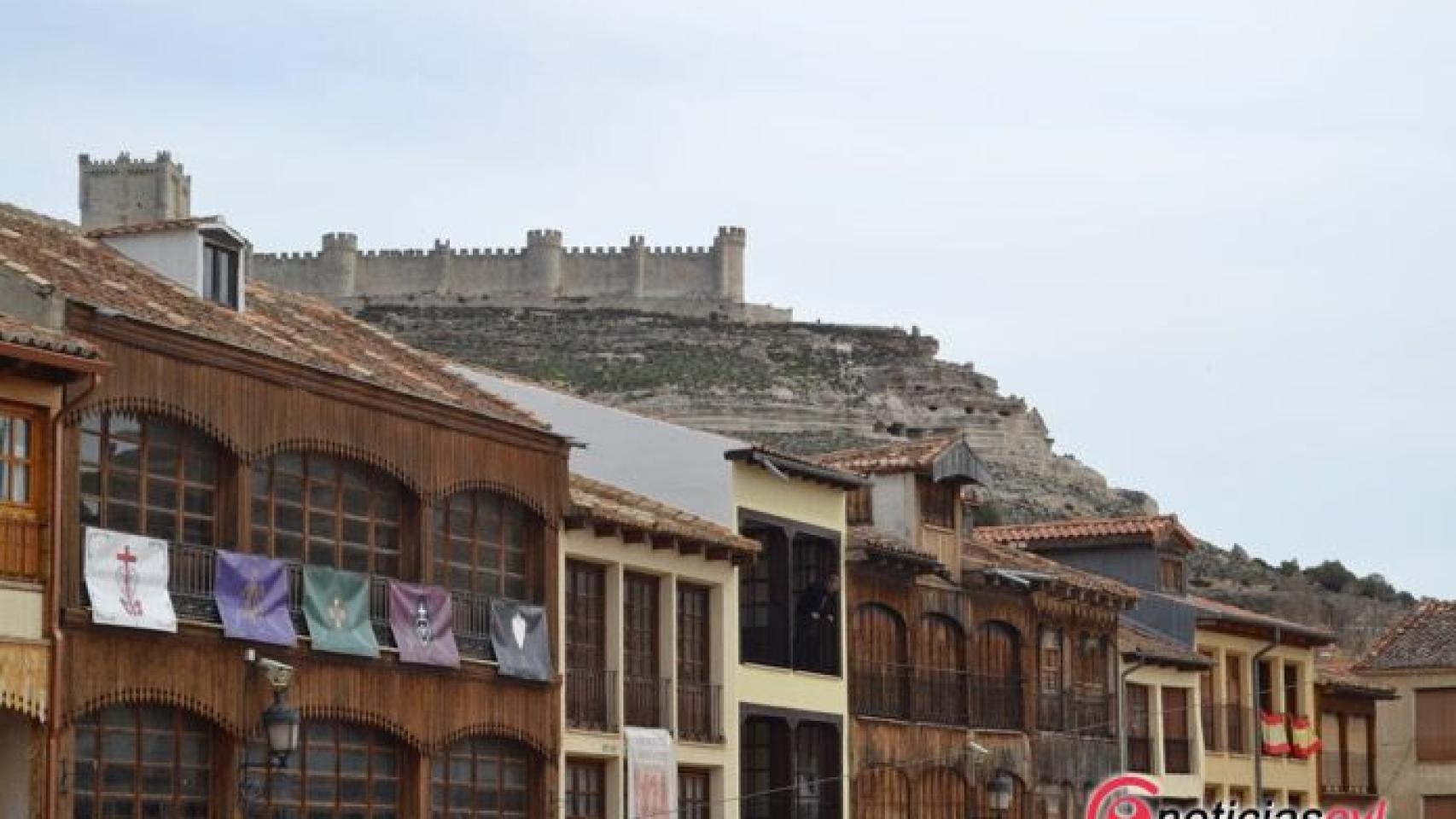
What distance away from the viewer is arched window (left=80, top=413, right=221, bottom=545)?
32375 millimetres

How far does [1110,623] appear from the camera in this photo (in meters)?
56.6

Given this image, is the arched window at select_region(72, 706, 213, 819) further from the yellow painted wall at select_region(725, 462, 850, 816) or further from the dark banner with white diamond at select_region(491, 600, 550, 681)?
the yellow painted wall at select_region(725, 462, 850, 816)

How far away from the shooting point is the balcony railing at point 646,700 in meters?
41.8

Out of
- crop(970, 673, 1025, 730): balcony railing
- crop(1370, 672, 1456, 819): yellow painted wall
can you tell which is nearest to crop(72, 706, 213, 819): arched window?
crop(970, 673, 1025, 730): balcony railing

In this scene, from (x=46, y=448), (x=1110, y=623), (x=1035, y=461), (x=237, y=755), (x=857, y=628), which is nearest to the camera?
(x=46, y=448)

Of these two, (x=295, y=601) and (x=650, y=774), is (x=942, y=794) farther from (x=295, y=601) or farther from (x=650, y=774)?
(x=295, y=601)

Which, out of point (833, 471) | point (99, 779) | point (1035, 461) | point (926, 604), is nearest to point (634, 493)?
point (833, 471)

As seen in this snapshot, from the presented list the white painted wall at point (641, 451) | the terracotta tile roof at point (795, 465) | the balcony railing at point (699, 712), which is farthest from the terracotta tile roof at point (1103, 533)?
the balcony railing at point (699, 712)

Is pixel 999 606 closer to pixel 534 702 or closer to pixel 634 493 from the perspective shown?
pixel 634 493

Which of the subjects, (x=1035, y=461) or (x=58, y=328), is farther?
(x=1035, y=461)

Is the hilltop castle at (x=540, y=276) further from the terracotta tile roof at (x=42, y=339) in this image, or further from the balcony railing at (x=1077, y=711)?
the terracotta tile roof at (x=42, y=339)

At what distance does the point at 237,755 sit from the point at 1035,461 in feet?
465

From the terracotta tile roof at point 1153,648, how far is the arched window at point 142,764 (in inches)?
1055

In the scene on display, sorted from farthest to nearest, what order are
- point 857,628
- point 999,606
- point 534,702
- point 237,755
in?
point 999,606 → point 857,628 → point 534,702 → point 237,755
